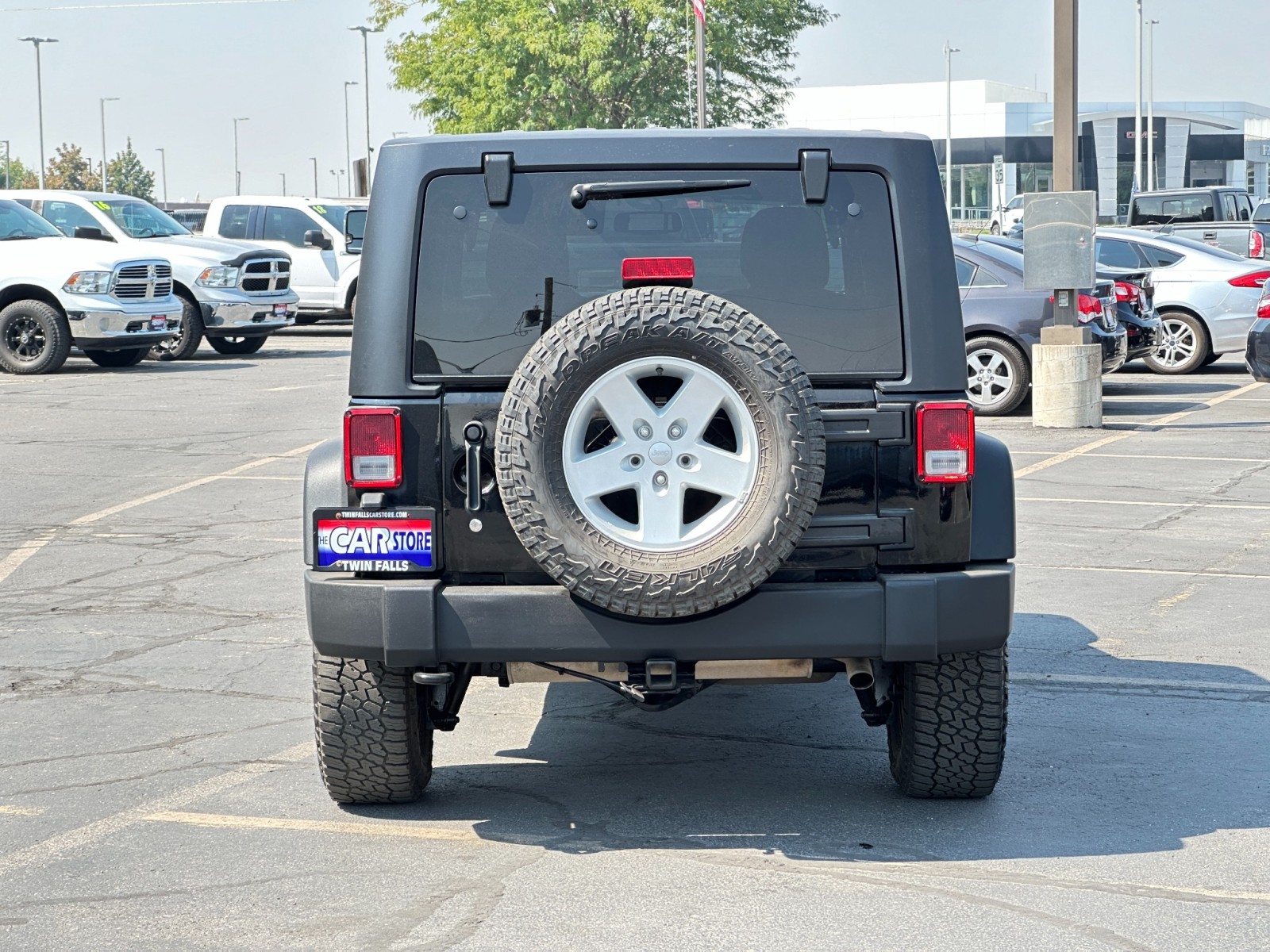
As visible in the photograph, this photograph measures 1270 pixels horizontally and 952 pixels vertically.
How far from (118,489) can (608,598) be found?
834 cm

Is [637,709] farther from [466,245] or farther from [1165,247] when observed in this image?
[1165,247]

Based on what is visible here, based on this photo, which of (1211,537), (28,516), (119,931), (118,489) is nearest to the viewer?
(119,931)

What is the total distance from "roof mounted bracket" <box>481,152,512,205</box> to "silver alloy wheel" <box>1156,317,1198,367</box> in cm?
1629

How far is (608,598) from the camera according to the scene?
4.30 m

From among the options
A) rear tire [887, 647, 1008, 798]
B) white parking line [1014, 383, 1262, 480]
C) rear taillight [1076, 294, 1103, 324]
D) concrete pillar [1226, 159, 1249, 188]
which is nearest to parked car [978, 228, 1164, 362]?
white parking line [1014, 383, 1262, 480]

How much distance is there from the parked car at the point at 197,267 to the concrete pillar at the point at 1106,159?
58750 mm

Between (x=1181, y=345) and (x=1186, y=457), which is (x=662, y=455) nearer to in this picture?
(x=1186, y=457)

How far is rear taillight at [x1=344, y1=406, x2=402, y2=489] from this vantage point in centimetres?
458

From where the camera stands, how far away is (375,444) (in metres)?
4.60

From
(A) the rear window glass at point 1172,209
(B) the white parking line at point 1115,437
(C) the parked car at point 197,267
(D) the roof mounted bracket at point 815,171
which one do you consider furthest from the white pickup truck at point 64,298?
(A) the rear window glass at point 1172,209

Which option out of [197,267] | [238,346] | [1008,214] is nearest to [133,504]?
[197,267]

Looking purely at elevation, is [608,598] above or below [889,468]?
below

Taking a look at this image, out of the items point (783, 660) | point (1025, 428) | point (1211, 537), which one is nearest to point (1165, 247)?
point (1025, 428)

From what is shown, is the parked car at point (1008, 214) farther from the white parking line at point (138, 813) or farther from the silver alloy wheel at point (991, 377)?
the white parking line at point (138, 813)
